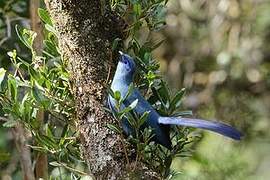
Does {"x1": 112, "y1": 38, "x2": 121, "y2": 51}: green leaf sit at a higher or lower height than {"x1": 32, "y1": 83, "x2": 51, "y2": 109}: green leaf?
higher

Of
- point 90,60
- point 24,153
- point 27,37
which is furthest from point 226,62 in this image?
point 90,60

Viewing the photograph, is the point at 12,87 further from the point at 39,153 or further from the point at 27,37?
the point at 39,153

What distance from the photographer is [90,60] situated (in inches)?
63.2

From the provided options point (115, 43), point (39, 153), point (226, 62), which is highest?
point (226, 62)

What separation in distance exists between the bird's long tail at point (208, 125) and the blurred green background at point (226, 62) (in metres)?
2.20

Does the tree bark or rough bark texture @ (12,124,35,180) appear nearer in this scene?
the tree bark

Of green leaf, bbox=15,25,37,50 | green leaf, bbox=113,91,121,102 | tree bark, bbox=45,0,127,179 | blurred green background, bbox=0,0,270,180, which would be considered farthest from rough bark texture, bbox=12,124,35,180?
blurred green background, bbox=0,0,270,180

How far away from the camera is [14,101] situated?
5.43ft

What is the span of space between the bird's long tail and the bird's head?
0.41ft

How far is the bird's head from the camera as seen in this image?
156cm

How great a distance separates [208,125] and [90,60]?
0.31 metres

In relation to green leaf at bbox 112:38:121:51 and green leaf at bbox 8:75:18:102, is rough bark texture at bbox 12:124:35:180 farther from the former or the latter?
green leaf at bbox 112:38:121:51

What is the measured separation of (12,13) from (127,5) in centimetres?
127

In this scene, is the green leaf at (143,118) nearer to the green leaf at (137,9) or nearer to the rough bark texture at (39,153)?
the green leaf at (137,9)
